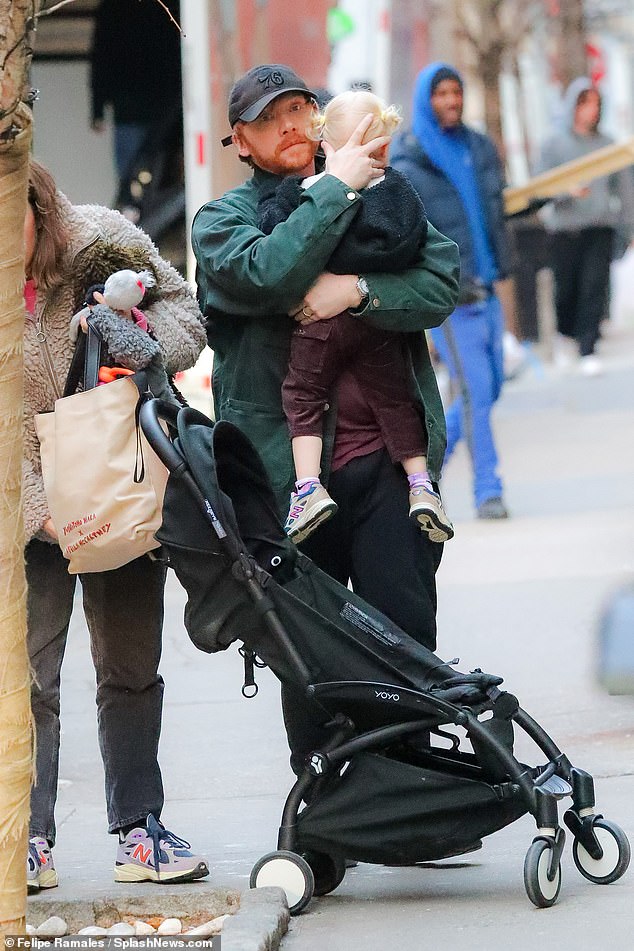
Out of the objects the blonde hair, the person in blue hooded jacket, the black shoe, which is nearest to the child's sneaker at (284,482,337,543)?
the blonde hair

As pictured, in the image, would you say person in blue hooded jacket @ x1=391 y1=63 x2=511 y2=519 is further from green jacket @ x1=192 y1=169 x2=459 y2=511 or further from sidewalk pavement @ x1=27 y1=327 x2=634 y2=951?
green jacket @ x1=192 y1=169 x2=459 y2=511

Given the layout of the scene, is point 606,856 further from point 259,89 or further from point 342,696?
point 259,89

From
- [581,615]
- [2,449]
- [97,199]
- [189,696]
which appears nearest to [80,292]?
[2,449]

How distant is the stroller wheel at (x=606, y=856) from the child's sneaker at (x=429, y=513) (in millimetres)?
783

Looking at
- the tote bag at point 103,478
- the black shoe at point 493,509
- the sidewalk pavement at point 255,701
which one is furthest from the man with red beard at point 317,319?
the black shoe at point 493,509

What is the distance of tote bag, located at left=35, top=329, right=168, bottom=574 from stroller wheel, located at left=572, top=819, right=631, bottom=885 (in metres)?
1.25

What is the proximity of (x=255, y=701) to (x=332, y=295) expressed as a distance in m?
2.74

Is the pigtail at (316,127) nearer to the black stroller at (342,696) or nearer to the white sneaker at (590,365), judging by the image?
the black stroller at (342,696)

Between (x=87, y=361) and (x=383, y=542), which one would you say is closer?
(x=87, y=361)

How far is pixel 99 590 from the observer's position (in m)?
4.51

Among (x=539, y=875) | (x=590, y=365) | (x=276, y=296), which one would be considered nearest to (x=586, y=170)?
(x=590, y=365)

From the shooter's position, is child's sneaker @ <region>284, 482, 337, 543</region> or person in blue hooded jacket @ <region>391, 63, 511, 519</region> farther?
person in blue hooded jacket @ <region>391, 63, 511, 519</region>

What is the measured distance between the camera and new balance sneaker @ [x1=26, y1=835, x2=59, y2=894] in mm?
4441

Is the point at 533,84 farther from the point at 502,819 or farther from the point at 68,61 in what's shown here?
the point at 502,819
